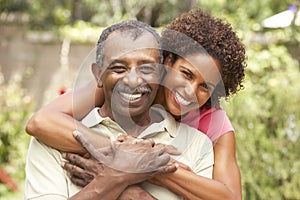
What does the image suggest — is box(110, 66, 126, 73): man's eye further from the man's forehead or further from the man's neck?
the man's neck

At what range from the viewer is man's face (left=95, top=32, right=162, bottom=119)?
2.38 metres

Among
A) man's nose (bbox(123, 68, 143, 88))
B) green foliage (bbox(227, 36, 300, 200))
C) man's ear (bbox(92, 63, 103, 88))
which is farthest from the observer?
green foliage (bbox(227, 36, 300, 200))

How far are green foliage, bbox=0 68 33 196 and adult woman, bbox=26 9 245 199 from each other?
15.3ft

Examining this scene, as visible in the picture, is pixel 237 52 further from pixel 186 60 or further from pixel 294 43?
pixel 294 43

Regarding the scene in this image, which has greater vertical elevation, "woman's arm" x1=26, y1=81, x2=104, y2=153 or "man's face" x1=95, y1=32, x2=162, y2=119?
"man's face" x1=95, y1=32, x2=162, y2=119

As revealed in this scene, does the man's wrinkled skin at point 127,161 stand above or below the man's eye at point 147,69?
below

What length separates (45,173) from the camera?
249 centimetres

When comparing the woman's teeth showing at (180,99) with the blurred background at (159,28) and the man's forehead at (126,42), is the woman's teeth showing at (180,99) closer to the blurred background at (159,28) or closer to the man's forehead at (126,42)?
the man's forehead at (126,42)

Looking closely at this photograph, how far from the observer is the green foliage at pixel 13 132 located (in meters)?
7.28

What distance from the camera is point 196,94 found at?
2.61 meters

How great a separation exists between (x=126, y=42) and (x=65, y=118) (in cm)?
38

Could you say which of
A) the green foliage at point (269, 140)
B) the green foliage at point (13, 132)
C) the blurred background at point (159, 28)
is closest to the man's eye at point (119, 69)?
the blurred background at point (159, 28)

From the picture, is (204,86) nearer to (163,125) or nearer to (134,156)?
(163,125)

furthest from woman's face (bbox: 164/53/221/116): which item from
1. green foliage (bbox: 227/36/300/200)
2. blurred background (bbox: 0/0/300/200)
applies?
green foliage (bbox: 227/36/300/200)
